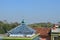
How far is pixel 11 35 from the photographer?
23156mm

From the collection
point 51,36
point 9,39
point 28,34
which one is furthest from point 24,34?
point 51,36

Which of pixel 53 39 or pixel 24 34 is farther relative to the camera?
pixel 53 39

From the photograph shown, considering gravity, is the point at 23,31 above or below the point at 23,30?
below

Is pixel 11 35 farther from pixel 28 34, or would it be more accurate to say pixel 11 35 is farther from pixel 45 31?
pixel 45 31

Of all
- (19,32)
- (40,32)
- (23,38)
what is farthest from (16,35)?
(40,32)

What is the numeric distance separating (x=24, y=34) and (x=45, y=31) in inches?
206

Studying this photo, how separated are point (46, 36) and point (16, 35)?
202 inches

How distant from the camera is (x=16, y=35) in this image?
23141mm

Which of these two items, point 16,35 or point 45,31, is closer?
point 16,35

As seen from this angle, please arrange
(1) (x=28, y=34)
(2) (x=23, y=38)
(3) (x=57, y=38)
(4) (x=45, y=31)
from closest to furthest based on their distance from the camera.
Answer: (2) (x=23, y=38) < (1) (x=28, y=34) < (3) (x=57, y=38) < (4) (x=45, y=31)

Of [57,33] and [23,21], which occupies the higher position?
[23,21]

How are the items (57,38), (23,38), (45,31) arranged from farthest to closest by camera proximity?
(45,31), (57,38), (23,38)

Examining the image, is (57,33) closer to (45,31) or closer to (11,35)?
(45,31)

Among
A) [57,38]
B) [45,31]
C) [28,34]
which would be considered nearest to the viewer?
[28,34]
